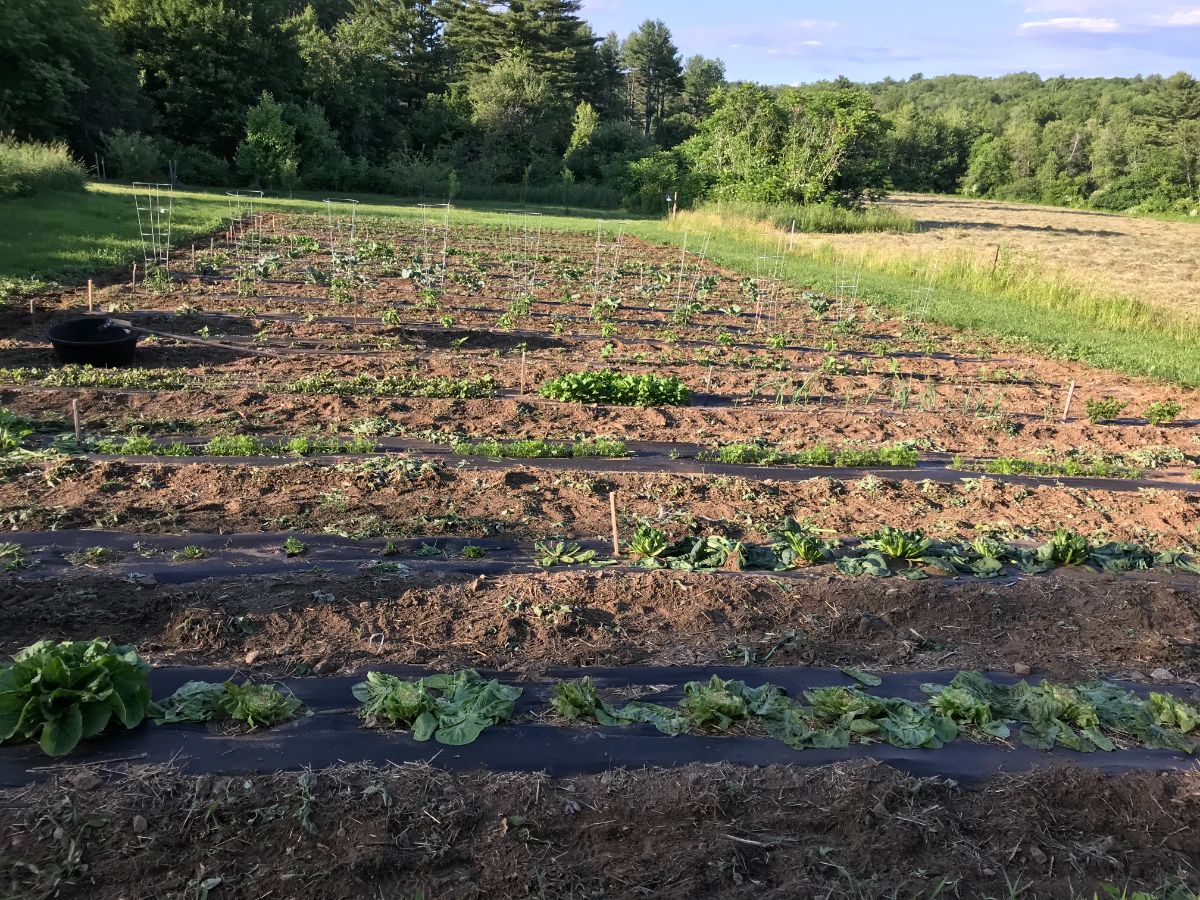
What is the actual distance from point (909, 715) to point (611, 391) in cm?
596

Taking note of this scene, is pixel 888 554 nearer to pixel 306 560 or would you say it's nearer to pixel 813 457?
pixel 813 457

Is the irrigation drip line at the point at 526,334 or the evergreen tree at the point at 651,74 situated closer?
the irrigation drip line at the point at 526,334

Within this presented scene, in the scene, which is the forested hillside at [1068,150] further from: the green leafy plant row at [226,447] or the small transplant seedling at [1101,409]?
the green leafy plant row at [226,447]

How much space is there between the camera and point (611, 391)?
9.52 m

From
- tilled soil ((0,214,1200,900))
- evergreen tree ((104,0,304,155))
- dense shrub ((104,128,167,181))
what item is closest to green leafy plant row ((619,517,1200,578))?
tilled soil ((0,214,1200,900))

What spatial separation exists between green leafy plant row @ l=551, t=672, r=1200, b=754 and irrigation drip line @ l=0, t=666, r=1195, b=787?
56 millimetres

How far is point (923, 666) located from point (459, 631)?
104 inches

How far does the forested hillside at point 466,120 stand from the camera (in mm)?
31266

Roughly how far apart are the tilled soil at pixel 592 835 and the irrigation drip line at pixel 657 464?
4.03m

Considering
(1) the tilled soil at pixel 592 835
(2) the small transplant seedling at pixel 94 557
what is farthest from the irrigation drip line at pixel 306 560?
(1) the tilled soil at pixel 592 835

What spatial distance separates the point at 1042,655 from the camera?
489cm

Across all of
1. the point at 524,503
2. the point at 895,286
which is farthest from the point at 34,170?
the point at 524,503

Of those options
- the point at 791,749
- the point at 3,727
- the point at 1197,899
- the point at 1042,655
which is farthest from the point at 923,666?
the point at 3,727

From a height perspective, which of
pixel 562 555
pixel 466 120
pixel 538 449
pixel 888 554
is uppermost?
pixel 466 120
